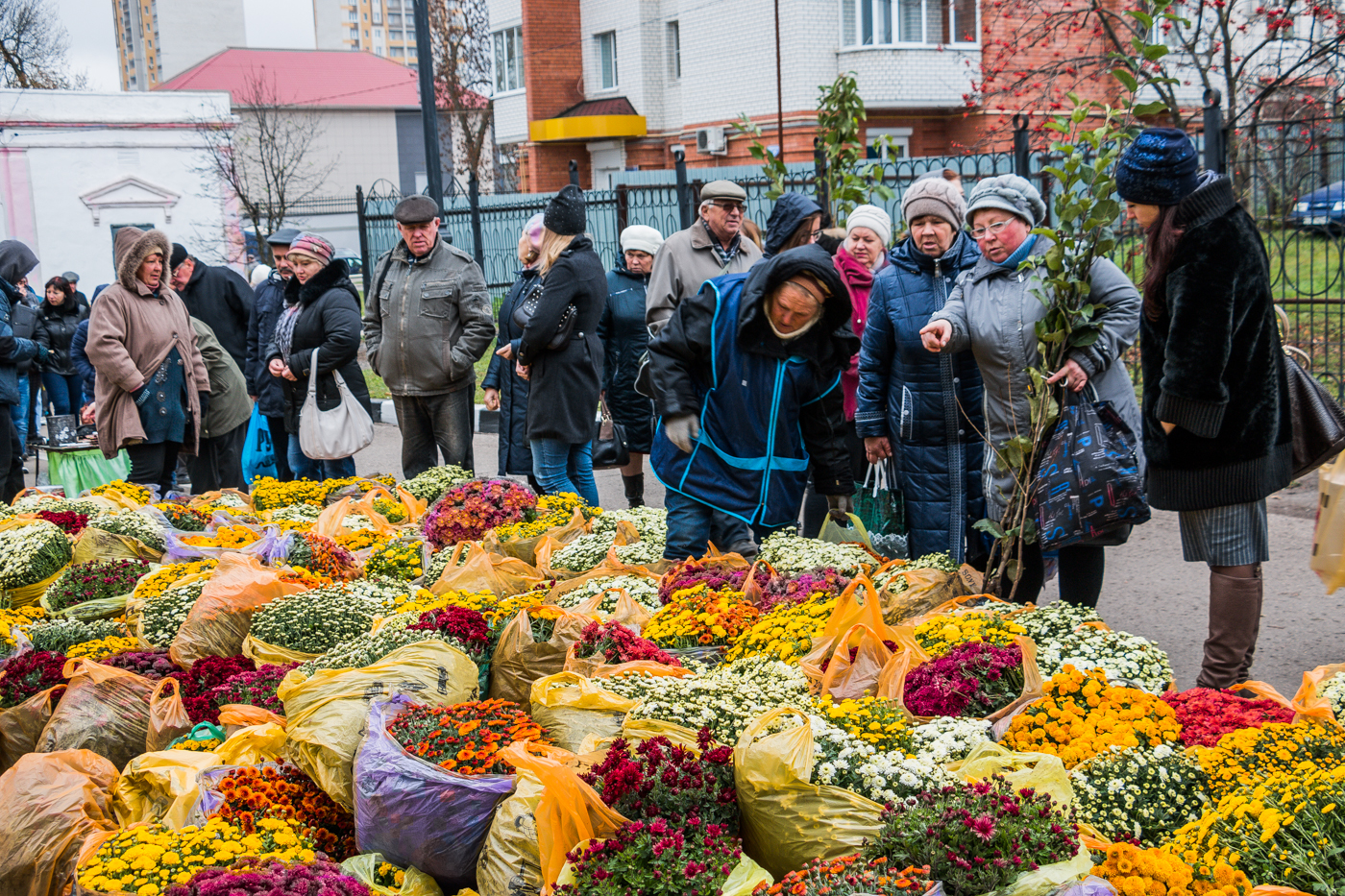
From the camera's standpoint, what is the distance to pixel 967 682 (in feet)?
9.07

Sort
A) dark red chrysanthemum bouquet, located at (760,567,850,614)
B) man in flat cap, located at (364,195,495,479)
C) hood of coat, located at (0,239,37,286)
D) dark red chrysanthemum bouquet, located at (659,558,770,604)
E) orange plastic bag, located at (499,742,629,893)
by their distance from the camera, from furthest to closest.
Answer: hood of coat, located at (0,239,37,286)
man in flat cap, located at (364,195,495,479)
dark red chrysanthemum bouquet, located at (659,558,770,604)
dark red chrysanthemum bouquet, located at (760,567,850,614)
orange plastic bag, located at (499,742,629,893)

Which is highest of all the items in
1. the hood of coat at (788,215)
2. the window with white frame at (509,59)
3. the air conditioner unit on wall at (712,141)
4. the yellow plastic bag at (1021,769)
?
the window with white frame at (509,59)

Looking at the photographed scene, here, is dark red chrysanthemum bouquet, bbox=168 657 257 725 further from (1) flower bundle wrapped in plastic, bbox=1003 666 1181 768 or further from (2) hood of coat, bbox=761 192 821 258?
(2) hood of coat, bbox=761 192 821 258

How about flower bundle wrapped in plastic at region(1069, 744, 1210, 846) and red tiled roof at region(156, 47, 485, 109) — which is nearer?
flower bundle wrapped in plastic at region(1069, 744, 1210, 846)

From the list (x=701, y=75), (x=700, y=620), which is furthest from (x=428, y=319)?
(x=701, y=75)

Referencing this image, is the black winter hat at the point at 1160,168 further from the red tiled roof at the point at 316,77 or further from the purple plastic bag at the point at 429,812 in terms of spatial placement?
the red tiled roof at the point at 316,77

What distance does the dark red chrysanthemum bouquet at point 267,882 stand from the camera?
2062mm

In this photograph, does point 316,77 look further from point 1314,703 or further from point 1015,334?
point 1314,703

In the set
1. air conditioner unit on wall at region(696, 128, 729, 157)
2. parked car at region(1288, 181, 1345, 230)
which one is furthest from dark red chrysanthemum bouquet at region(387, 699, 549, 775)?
air conditioner unit on wall at region(696, 128, 729, 157)

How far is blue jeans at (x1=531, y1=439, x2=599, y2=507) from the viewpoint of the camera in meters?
6.38

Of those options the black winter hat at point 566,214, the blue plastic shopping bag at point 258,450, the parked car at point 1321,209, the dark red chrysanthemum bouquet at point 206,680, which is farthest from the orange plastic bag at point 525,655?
the parked car at point 1321,209

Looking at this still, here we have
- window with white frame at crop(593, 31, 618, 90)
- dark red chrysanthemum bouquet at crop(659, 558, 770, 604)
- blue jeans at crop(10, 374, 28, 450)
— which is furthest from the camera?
window with white frame at crop(593, 31, 618, 90)

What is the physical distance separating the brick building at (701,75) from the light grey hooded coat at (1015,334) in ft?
54.9

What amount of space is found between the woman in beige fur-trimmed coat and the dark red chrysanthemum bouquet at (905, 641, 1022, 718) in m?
5.35
